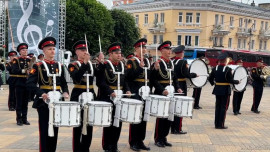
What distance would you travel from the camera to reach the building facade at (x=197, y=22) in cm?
4934

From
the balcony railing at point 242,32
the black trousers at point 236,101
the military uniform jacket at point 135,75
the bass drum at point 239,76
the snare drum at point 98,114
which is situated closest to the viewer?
the snare drum at point 98,114

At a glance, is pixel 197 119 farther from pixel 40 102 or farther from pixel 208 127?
pixel 40 102

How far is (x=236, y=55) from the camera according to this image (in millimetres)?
35969

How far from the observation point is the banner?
18.4 metres

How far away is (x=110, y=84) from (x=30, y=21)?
45.7 feet

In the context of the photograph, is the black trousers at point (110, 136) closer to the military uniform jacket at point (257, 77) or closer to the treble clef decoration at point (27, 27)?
the military uniform jacket at point (257, 77)

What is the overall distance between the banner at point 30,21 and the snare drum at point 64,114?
47.4 ft

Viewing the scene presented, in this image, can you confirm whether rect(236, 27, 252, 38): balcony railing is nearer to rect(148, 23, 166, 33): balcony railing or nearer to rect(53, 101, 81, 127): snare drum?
rect(148, 23, 166, 33): balcony railing

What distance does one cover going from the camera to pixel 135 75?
662 cm

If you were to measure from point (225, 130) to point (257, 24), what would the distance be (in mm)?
52719

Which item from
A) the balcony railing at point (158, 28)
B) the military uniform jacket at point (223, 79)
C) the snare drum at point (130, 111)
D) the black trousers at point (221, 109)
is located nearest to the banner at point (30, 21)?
the military uniform jacket at point (223, 79)

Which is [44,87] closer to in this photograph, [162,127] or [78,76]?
[78,76]

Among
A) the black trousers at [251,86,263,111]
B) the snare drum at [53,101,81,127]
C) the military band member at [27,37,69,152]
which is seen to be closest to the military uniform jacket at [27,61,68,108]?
the military band member at [27,37,69,152]

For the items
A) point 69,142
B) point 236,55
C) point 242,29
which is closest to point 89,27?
point 236,55
